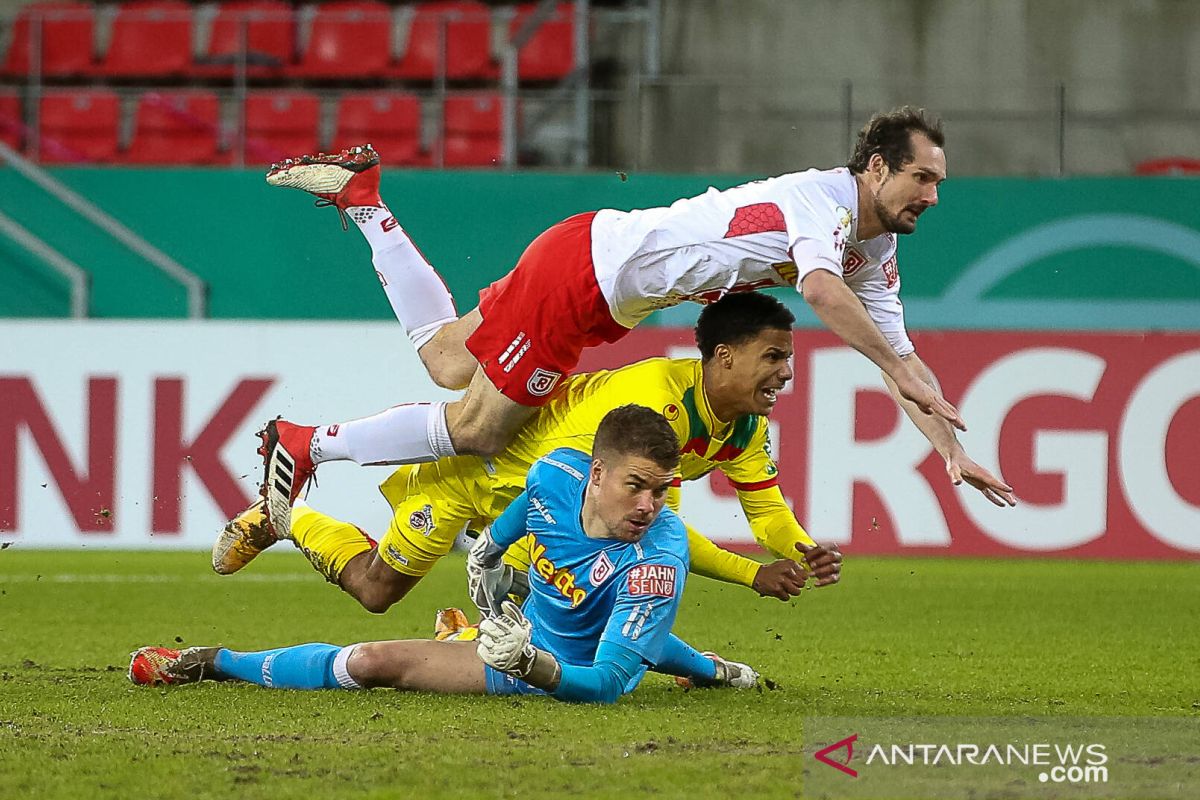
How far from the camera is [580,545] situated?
207 inches

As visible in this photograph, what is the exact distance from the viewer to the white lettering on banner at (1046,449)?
11.2 metres

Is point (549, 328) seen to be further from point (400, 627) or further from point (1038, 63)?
point (1038, 63)

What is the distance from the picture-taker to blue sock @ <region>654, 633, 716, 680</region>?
566 cm

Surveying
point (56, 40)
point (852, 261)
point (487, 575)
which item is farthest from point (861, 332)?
point (56, 40)

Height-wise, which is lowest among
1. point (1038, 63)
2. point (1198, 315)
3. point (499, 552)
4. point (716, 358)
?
point (499, 552)

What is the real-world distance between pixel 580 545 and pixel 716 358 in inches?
35.8

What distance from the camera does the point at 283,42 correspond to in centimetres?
1473

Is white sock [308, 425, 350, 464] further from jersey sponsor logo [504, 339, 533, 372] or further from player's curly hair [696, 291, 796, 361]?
player's curly hair [696, 291, 796, 361]

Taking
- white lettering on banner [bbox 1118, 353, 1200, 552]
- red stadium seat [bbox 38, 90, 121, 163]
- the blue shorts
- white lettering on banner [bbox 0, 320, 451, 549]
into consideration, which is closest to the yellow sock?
the blue shorts

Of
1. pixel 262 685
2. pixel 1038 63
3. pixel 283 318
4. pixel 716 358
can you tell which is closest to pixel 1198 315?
pixel 1038 63

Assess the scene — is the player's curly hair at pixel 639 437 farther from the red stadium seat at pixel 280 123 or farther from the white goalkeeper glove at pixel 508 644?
the red stadium seat at pixel 280 123

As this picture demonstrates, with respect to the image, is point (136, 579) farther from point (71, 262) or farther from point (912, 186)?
point (912, 186)

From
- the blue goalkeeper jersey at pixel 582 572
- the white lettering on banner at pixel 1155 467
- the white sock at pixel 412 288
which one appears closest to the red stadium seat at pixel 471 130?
the white lettering on banner at pixel 1155 467

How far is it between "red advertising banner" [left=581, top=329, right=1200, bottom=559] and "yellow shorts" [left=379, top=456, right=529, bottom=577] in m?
5.00
